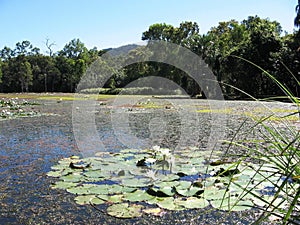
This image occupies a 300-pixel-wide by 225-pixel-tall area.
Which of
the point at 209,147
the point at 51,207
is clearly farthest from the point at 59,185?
the point at 209,147

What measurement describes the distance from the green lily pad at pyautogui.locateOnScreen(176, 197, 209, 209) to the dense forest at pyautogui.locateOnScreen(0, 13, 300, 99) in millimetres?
4409

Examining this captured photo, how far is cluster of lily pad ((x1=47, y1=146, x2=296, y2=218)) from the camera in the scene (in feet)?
8.36

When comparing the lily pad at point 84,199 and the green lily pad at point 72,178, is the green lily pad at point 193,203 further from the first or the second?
the green lily pad at point 72,178

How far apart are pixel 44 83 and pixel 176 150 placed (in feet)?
140

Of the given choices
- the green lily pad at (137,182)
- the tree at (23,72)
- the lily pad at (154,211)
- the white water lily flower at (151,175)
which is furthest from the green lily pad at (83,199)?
the tree at (23,72)

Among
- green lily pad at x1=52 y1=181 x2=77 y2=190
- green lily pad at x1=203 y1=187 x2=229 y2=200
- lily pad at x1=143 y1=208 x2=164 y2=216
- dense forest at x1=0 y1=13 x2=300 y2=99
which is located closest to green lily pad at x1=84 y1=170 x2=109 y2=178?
green lily pad at x1=52 y1=181 x2=77 y2=190

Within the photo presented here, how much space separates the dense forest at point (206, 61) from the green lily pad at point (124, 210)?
15.4 ft

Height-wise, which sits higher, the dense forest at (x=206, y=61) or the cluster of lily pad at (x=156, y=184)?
the dense forest at (x=206, y=61)

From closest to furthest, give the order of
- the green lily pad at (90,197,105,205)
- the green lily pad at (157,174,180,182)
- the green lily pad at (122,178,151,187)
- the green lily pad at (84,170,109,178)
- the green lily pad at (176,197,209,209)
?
the green lily pad at (176,197,209,209) < the green lily pad at (90,197,105,205) < the green lily pad at (122,178,151,187) < the green lily pad at (157,174,180,182) < the green lily pad at (84,170,109,178)

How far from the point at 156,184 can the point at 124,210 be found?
68 centimetres

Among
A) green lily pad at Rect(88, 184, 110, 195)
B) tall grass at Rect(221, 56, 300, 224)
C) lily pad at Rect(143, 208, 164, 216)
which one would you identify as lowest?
lily pad at Rect(143, 208, 164, 216)

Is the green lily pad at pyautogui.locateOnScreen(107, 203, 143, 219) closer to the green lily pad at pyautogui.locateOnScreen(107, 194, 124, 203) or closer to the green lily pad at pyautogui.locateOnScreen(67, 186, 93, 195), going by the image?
the green lily pad at pyautogui.locateOnScreen(107, 194, 124, 203)

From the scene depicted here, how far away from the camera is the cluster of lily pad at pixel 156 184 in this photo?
255 centimetres

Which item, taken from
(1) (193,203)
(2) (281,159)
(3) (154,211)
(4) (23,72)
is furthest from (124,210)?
(4) (23,72)
